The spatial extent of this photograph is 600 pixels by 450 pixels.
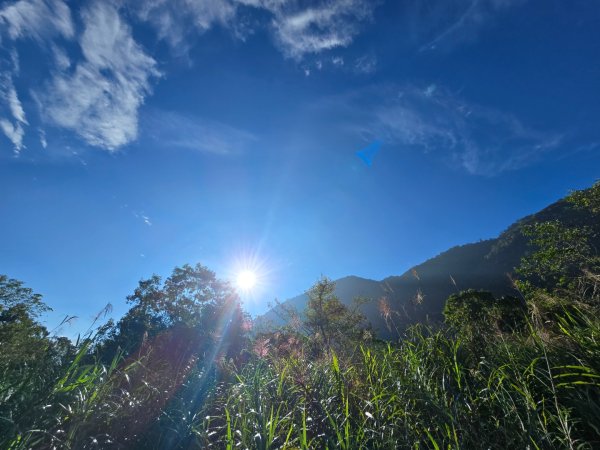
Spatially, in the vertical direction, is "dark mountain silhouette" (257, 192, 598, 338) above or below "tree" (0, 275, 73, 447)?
above

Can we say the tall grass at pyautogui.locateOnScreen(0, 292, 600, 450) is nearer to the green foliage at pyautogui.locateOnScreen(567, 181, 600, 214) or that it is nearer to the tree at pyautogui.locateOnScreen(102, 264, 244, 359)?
the green foliage at pyautogui.locateOnScreen(567, 181, 600, 214)

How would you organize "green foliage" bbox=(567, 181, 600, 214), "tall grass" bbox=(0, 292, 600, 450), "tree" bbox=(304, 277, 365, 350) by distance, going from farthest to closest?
"tree" bbox=(304, 277, 365, 350), "green foliage" bbox=(567, 181, 600, 214), "tall grass" bbox=(0, 292, 600, 450)

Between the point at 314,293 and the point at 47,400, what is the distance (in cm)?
1892

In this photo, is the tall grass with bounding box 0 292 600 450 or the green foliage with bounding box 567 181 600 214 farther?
the green foliage with bounding box 567 181 600 214

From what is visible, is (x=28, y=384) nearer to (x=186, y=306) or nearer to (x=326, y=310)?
(x=326, y=310)

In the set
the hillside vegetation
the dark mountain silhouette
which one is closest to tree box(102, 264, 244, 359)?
the dark mountain silhouette

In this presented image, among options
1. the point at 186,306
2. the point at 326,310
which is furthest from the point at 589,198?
the point at 186,306

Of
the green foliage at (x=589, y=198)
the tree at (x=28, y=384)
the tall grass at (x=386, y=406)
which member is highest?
the green foliage at (x=589, y=198)

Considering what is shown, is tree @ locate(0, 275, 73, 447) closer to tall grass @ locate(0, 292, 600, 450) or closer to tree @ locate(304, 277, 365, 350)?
tall grass @ locate(0, 292, 600, 450)

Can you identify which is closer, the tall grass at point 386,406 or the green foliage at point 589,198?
the tall grass at point 386,406

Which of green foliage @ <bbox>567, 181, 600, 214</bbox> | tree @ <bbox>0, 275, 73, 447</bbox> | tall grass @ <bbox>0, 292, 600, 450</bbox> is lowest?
tall grass @ <bbox>0, 292, 600, 450</bbox>

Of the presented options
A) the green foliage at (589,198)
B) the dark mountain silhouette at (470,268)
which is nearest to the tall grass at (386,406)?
the green foliage at (589,198)

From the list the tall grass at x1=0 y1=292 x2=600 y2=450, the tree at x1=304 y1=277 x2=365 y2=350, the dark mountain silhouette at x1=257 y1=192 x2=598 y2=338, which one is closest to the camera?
the tall grass at x1=0 y1=292 x2=600 y2=450

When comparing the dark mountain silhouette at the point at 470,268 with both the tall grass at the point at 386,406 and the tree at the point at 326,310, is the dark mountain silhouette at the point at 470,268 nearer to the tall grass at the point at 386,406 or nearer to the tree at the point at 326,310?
the tree at the point at 326,310
